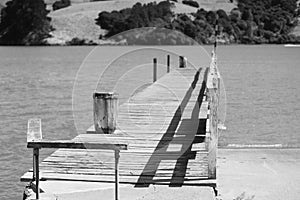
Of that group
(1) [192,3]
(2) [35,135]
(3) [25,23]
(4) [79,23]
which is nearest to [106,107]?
(2) [35,135]

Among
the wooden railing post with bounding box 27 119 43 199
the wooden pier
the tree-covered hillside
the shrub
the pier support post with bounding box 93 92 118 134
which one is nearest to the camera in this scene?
the wooden railing post with bounding box 27 119 43 199

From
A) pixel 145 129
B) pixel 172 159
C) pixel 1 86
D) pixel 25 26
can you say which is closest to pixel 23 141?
pixel 145 129

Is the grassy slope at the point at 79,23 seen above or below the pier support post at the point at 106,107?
below

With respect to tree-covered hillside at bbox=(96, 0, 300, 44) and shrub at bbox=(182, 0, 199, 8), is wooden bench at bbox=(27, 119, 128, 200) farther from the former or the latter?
shrub at bbox=(182, 0, 199, 8)

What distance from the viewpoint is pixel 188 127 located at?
1562 centimetres

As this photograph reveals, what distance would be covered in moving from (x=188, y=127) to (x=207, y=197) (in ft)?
20.1

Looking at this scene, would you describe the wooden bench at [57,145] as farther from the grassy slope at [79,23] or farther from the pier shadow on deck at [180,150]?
the grassy slope at [79,23]

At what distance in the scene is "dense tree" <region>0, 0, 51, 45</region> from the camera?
165 m

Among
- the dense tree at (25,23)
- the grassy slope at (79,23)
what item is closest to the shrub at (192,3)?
the grassy slope at (79,23)

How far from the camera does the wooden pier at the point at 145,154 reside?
1030 cm

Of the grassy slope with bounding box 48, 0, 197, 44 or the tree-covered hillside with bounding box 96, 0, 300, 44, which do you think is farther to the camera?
the grassy slope with bounding box 48, 0, 197, 44

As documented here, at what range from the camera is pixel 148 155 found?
40.0 ft

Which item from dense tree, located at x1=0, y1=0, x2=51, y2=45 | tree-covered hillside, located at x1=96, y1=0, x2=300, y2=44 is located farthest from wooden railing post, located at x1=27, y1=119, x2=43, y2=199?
dense tree, located at x1=0, y1=0, x2=51, y2=45

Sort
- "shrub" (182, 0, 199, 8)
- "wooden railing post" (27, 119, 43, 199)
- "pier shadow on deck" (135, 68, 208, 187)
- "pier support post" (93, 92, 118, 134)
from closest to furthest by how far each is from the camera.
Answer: "wooden railing post" (27, 119, 43, 199)
"pier shadow on deck" (135, 68, 208, 187)
"pier support post" (93, 92, 118, 134)
"shrub" (182, 0, 199, 8)
